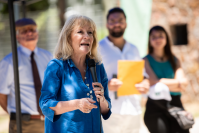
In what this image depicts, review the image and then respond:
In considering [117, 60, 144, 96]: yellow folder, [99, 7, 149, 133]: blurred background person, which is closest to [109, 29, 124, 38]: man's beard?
[99, 7, 149, 133]: blurred background person

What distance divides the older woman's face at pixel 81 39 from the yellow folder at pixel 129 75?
1223 mm

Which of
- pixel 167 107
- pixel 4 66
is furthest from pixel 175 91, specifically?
pixel 4 66

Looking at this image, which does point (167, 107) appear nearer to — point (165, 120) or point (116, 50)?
point (165, 120)

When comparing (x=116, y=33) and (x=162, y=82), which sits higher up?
(x=116, y=33)

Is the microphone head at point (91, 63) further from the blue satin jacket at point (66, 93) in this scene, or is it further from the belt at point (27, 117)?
the belt at point (27, 117)

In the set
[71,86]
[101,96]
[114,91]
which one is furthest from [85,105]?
[114,91]

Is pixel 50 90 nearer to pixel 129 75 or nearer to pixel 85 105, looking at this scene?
pixel 85 105

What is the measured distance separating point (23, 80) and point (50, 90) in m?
1.55

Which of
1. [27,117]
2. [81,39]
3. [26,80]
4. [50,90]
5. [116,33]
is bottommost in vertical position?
[27,117]

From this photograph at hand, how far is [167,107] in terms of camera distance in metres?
2.96

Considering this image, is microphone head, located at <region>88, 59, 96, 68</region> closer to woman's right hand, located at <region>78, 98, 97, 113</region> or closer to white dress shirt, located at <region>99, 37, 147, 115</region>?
woman's right hand, located at <region>78, 98, 97, 113</region>

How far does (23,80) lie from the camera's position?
9.56ft

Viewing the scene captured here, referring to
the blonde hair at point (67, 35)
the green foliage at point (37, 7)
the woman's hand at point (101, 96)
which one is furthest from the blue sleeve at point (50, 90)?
the green foliage at point (37, 7)

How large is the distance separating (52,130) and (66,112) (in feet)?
0.52
